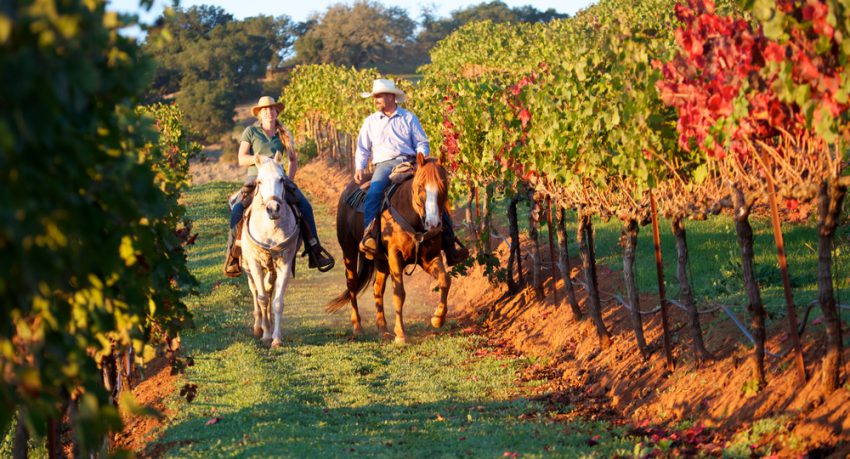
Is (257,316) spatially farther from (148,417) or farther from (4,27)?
(4,27)

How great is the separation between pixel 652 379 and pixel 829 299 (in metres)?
2.49

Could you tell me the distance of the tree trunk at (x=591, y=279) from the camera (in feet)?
33.9

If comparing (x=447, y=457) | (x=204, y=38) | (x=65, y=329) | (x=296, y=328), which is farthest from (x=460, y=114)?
(x=204, y=38)

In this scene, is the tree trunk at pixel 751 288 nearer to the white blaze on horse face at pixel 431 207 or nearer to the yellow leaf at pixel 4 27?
the white blaze on horse face at pixel 431 207

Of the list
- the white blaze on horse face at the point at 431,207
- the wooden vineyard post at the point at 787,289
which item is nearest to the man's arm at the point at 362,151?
the white blaze on horse face at the point at 431,207

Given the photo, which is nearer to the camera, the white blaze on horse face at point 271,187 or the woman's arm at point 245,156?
the white blaze on horse face at point 271,187

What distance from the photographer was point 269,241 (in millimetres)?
12133

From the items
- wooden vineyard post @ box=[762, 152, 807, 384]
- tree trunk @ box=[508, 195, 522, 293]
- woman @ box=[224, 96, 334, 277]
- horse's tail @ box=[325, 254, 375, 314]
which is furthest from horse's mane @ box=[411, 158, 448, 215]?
wooden vineyard post @ box=[762, 152, 807, 384]

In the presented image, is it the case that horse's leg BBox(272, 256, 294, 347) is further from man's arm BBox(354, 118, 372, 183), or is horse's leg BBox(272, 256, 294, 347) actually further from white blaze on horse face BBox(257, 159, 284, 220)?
man's arm BBox(354, 118, 372, 183)

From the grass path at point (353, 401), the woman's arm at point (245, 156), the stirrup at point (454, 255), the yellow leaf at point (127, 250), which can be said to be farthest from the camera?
the stirrup at point (454, 255)

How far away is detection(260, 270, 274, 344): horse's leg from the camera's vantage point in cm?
1262

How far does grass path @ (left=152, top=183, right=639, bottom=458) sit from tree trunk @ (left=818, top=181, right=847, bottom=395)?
1.49 meters

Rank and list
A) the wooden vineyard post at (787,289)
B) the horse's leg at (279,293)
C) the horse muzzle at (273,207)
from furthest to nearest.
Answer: the horse's leg at (279,293)
the horse muzzle at (273,207)
the wooden vineyard post at (787,289)

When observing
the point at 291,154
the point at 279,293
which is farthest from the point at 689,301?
the point at 291,154
